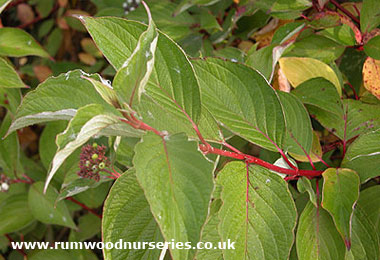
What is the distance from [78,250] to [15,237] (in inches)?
19.9

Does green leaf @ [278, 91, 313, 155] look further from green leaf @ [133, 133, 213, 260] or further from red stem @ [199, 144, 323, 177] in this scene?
green leaf @ [133, 133, 213, 260]

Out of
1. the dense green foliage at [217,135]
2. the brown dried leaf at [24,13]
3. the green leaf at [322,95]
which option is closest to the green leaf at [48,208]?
the dense green foliage at [217,135]

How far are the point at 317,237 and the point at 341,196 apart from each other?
10 cm

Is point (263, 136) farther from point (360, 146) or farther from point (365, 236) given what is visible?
point (365, 236)

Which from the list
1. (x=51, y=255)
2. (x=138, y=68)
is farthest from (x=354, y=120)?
(x=51, y=255)

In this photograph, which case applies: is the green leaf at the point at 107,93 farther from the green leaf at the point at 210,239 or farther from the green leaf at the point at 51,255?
the green leaf at the point at 51,255

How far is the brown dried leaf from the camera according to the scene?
80.0 inches

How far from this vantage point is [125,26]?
0.67 metres

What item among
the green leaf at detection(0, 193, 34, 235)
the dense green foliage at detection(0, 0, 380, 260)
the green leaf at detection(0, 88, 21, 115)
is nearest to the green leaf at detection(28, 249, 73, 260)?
the dense green foliage at detection(0, 0, 380, 260)

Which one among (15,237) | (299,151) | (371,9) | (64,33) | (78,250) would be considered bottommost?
(15,237)

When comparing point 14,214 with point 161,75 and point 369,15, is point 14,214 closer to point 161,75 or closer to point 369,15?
point 161,75

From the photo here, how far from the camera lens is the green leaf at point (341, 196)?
769 mm

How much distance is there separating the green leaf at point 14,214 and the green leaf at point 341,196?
1002 mm

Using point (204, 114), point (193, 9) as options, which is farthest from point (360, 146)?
point (193, 9)
